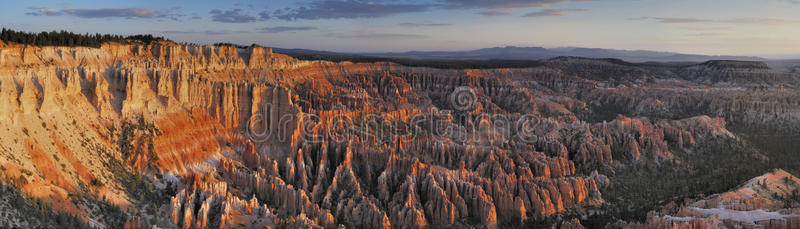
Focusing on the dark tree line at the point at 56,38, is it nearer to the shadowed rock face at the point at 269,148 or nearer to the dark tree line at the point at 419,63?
the shadowed rock face at the point at 269,148

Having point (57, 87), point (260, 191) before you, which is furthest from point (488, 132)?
point (57, 87)

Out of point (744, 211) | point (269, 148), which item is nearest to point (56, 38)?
point (269, 148)

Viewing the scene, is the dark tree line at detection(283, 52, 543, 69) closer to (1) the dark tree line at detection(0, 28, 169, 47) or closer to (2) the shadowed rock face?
(2) the shadowed rock face

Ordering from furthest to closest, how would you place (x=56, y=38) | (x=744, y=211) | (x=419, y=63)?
(x=419, y=63) → (x=56, y=38) → (x=744, y=211)

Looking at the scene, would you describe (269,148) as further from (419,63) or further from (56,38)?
(419,63)

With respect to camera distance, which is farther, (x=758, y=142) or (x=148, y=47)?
(x=758, y=142)

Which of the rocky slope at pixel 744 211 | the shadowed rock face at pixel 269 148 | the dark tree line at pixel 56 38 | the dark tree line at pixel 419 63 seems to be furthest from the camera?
the dark tree line at pixel 419 63

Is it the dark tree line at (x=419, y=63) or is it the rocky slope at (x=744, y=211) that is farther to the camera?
the dark tree line at (x=419, y=63)

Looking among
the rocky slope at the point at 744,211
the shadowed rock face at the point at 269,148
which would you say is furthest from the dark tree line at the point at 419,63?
the rocky slope at the point at 744,211

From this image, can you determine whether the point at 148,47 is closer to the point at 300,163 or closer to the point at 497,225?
the point at 300,163
